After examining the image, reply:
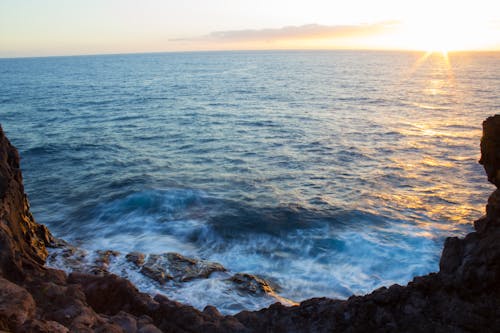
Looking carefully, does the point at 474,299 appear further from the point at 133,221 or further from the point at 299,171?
the point at 299,171

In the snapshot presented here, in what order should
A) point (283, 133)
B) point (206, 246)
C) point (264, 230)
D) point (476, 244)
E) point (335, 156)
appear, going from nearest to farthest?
point (476, 244), point (206, 246), point (264, 230), point (335, 156), point (283, 133)

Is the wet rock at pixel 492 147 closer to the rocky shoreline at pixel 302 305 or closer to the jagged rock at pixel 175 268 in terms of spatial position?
the rocky shoreline at pixel 302 305

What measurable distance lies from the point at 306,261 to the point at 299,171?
11341 mm

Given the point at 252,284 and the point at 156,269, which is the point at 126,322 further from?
the point at 252,284

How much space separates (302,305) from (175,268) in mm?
6402

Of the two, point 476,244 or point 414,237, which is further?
point 414,237

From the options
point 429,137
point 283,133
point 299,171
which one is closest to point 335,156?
point 299,171

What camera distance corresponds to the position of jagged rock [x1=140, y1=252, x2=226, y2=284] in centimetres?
1415

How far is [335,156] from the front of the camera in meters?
30.1

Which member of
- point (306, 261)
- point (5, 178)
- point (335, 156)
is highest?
point (5, 178)

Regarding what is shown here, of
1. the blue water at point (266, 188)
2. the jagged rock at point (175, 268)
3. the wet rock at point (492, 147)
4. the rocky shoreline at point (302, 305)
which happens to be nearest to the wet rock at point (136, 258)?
the jagged rock at point (175, 268)

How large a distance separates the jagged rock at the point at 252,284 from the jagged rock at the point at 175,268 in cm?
93

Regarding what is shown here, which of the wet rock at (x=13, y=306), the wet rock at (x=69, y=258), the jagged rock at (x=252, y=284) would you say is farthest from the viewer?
the wet rock at (x=69, y=258)

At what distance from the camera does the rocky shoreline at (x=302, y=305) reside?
7.77 m
